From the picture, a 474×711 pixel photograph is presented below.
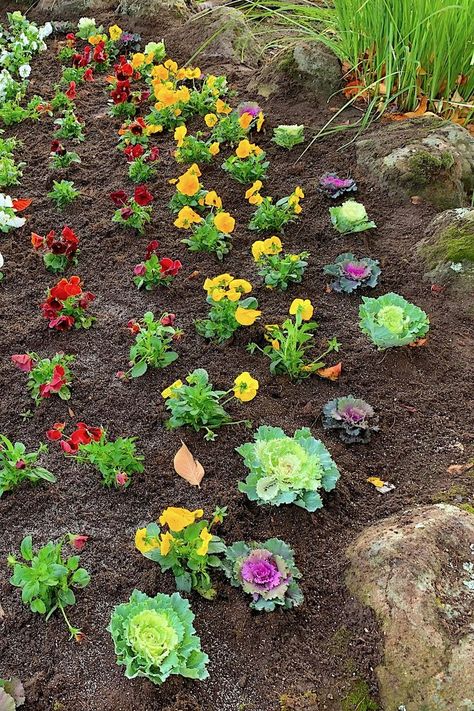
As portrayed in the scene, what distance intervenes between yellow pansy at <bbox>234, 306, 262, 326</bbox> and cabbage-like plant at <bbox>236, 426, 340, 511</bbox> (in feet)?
1.69

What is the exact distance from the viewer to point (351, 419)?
7.34 feet

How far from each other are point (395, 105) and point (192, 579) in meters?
2.84

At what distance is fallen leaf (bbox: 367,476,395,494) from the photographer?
2.11m

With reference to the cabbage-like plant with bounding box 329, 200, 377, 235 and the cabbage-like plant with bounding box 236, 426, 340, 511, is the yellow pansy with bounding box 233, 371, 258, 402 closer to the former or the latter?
the cabbage-like plant with bounding box 236, 426, 340, 511

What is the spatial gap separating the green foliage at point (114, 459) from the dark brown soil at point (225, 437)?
50 mm

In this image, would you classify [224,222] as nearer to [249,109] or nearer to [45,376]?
[45,376]

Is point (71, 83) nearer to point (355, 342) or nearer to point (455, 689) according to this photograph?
point (355, 342)

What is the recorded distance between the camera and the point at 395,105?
11.9ft

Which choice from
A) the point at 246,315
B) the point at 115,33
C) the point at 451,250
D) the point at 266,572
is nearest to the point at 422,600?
the point at 266,572

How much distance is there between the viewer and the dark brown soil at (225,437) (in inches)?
65.9

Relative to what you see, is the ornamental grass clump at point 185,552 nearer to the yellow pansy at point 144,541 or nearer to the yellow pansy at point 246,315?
the yellow pansy at point 144,541

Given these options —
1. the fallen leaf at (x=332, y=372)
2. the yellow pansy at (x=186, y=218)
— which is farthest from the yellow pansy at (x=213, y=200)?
the fallen leaf at (x=332, y=372)

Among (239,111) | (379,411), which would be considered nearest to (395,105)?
(239,111)

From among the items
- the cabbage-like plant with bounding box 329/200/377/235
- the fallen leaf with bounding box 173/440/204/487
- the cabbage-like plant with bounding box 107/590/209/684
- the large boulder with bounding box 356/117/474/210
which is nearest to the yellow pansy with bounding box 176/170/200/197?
the cabbage-like plant with bounding box 329/200/377/235
